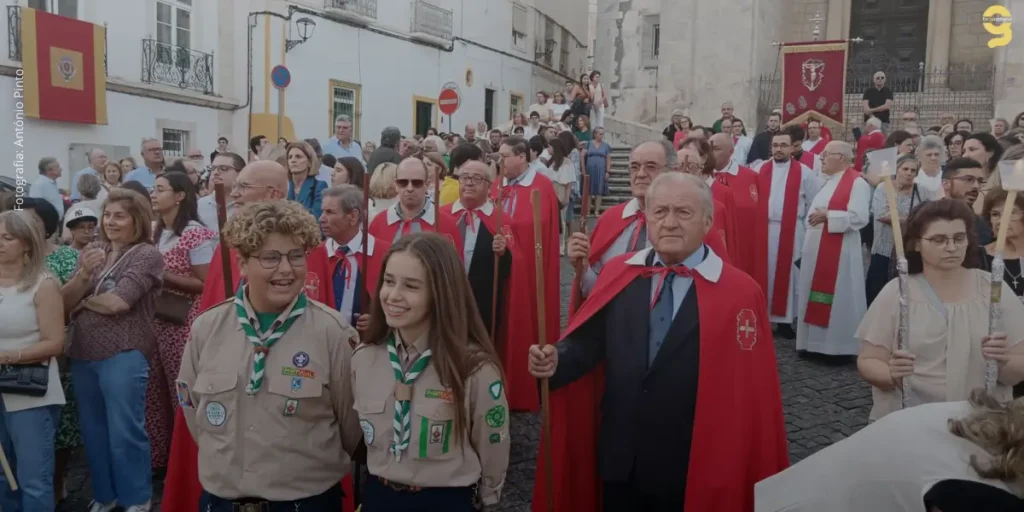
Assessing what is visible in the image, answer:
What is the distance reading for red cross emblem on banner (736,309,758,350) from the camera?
10.7 feet

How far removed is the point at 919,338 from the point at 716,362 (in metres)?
0.93

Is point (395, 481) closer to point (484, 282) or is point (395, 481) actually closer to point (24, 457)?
point (24, 457)

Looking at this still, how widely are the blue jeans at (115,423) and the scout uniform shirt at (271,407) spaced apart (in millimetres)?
1500

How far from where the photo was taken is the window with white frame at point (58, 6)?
51.5 ft

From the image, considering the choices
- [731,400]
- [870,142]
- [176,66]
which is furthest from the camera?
[176,66]

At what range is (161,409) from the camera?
200 inches

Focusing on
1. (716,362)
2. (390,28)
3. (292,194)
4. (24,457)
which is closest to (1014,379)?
(716,362)

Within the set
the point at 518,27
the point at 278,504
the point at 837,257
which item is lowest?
the point at 278,504

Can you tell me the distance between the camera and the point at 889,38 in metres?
23.3

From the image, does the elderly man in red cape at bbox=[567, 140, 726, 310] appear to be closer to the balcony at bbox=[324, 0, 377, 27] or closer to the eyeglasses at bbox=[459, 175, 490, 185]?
the eyeglasses at bbox=[459, 175, 490, 185]

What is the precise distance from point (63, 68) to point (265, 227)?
50.3 feet

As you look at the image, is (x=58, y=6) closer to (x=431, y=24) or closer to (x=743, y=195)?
(x=431, y=24)

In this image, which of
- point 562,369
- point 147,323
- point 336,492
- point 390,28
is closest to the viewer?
point 336,492

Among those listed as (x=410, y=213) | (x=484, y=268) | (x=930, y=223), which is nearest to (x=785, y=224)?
(x=484, y=268)
